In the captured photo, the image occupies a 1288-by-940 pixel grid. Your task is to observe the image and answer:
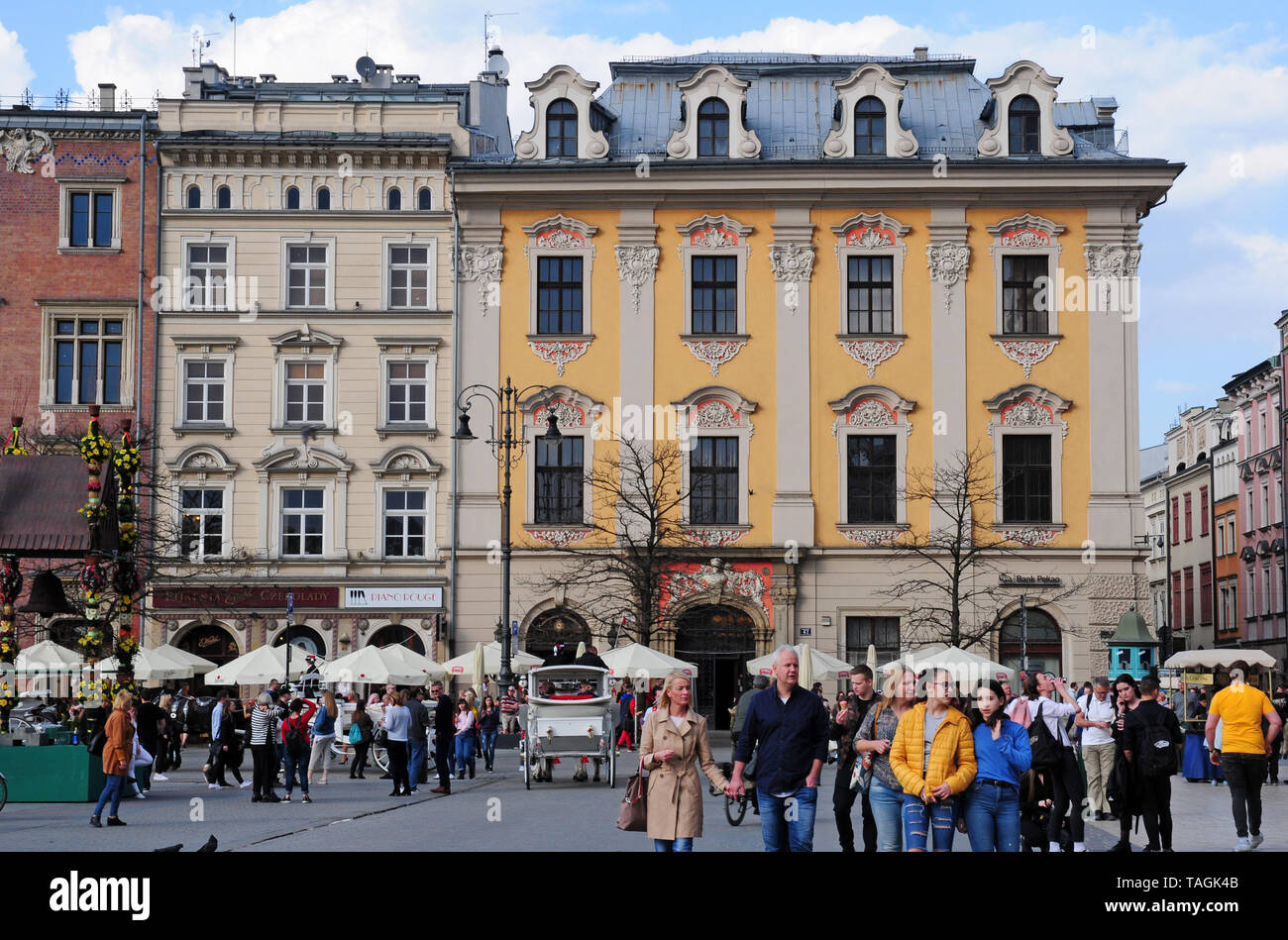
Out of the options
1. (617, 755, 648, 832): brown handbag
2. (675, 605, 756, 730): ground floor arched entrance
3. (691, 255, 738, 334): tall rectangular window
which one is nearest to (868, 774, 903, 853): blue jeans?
(617, 755, 648, 832): brown handbag

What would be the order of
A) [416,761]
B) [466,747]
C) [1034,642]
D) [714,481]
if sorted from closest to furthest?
[416,761] → [466,747] → [1034,642] → [714,481]

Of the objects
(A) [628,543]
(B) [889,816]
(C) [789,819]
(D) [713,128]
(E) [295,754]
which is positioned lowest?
(E) [295,754]

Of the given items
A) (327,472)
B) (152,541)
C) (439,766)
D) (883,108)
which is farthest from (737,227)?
(439,766)

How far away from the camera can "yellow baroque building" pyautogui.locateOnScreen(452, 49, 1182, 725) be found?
157ft

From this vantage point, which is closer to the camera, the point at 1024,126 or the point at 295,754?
the point at 295,754

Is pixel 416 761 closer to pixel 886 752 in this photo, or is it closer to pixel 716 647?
pixel 886 752

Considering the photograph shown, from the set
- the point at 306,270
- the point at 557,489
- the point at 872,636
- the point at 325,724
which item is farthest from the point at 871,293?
the point at 325,724

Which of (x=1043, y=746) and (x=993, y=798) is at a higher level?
(x=993, y=798)

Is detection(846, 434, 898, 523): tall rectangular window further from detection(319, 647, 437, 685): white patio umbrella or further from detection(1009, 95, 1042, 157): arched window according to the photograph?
detection(319, 647, 437, 685): white patio umbrella

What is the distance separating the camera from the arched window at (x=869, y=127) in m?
49.6

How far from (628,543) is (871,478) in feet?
22.8

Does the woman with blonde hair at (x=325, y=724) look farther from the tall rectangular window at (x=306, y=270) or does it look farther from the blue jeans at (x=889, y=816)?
the tall rectangular window at (x=306, y=270)

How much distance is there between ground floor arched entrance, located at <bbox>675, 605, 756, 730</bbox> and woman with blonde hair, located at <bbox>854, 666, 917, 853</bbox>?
34.0 meters

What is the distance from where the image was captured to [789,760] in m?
13.4
